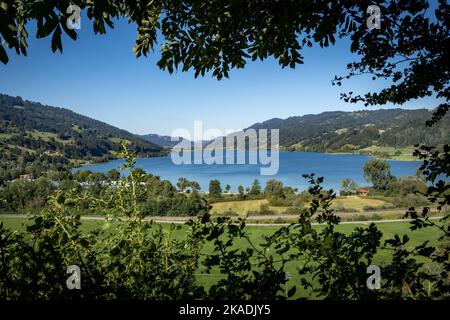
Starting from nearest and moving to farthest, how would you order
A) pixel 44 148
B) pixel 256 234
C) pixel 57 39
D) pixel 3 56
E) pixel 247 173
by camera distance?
pixel 3 56 < pixel 57 39 < pixel 256 234 < pixel 44 148 < pixel 247 173

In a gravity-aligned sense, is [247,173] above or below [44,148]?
below

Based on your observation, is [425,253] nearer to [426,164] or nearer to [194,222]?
[426,164]

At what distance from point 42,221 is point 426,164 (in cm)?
305

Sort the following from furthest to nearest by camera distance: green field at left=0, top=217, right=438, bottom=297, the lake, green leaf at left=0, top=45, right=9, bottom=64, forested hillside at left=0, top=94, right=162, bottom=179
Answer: the lake
forested hillside at left=0, top=94, right=162, bottom=179
green field at left=0, top=217, right=438, bottom=297
green leaf at left=0, top=45, right=9, bottom=64

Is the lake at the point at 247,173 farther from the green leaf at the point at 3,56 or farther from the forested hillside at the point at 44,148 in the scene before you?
the green leaf at the point at 3,56

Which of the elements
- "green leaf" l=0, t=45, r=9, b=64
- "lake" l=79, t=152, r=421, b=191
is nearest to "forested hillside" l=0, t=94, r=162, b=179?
"green leaf" l=0, t=45, r=9, b=64

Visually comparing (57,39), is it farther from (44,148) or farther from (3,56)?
(44,148)

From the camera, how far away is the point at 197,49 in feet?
9.20

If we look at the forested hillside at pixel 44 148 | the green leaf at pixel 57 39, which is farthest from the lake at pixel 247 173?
the green leaf at pixel 57 39

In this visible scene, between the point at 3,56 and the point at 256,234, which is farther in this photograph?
the point at 256,234

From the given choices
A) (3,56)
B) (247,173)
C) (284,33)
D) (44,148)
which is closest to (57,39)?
(3,56)

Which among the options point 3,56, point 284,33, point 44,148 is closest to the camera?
point 3,56

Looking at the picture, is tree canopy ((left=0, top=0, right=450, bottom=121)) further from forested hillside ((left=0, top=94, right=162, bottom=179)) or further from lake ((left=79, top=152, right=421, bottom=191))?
lake ((left=79, top=152, right=421, bottom=191))

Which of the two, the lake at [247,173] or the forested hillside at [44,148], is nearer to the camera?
the forested hillside at [44,148]
